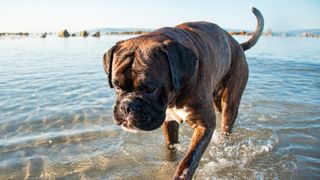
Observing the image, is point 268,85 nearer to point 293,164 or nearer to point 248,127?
point 248,127

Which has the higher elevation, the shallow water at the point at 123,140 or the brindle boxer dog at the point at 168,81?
the brindle boxer dog at the point at 168,81

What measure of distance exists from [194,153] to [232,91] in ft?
6.44

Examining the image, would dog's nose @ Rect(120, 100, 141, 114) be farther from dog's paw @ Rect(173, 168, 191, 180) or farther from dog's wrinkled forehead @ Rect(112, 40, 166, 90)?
dog's paw @ Rect(173, 168, 191, 180)

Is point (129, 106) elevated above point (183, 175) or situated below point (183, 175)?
above

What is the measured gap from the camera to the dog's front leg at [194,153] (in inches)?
134

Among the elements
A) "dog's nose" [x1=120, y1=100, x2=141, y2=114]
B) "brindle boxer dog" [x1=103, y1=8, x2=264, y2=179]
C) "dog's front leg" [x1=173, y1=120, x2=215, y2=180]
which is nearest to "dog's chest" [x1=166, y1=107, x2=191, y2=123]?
"brindle boxer dog" [x1=103, y1=8, x2=264, y2=179]

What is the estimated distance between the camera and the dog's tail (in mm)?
6129

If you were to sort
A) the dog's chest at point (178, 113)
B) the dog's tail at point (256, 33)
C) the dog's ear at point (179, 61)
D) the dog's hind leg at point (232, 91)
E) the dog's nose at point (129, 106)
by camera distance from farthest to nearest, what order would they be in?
the dog's tail at point (256, 33) < the dog's hind leg at point (232, 91) < the dog's chest at point (178, 113) < the dog's ear at point (179, 61) < the dog's nose at point (129, 106)

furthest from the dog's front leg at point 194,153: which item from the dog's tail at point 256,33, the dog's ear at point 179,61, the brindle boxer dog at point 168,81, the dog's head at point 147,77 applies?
→ the dog's tail at point 256,33

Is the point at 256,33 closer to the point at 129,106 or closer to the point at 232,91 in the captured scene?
the point at 232,91

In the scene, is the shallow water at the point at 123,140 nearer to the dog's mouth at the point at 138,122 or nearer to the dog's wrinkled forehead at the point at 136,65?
the dog's mouth at the point at 138,122

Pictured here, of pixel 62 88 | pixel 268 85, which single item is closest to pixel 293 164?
pixel 268 85

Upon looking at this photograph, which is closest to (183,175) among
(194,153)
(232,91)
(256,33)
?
(194,153)

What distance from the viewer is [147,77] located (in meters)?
3.15
